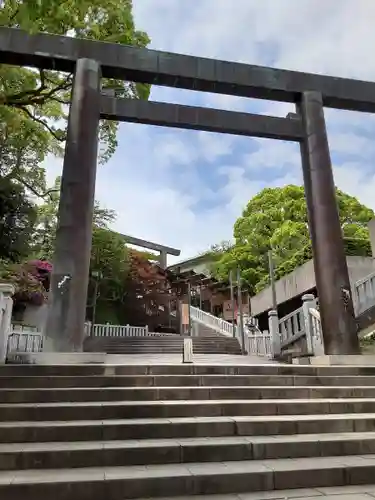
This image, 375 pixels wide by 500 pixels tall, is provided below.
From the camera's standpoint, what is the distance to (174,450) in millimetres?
3301

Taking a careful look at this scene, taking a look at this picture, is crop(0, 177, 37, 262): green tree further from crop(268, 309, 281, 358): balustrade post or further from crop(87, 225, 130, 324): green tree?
crop(87, 225, 130, 324): green tree

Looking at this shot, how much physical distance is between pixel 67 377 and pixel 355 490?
10.6 feet

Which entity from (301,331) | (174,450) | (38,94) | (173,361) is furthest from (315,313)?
(38,94)

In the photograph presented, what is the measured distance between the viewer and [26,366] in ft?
16.2

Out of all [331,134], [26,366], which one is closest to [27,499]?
[26,366]

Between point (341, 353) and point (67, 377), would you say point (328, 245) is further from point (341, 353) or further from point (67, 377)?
point (67, 377)

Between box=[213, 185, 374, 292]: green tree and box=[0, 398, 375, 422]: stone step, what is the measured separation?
1499cm

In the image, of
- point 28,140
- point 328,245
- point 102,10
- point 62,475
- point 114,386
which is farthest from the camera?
A: point 28,140

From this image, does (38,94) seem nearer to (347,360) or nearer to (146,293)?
(347,360)

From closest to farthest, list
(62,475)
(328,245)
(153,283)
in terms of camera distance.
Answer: (62,475)
(328,245)
(153,283)

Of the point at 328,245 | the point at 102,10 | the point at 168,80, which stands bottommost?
the point at 328,245

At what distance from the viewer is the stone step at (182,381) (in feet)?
15.2

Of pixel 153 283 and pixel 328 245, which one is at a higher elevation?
pixel 153 283

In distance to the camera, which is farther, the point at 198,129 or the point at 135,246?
the point at 135,246
